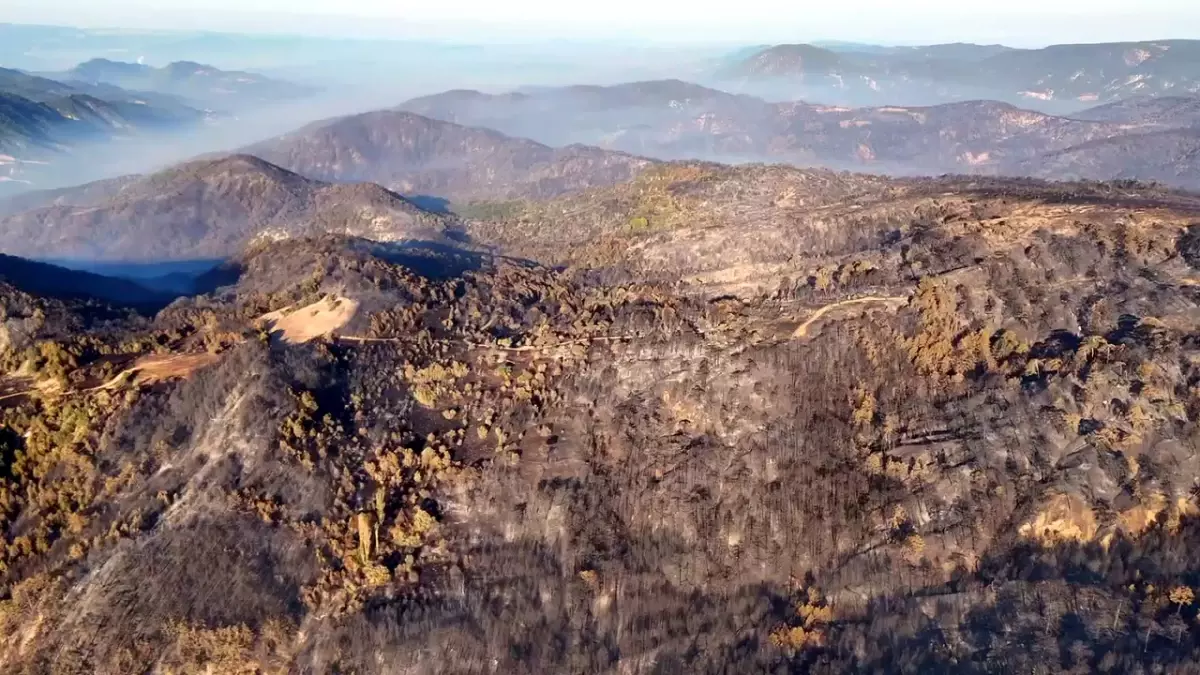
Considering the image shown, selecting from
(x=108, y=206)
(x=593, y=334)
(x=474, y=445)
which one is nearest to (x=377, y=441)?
(x=474, y=445)

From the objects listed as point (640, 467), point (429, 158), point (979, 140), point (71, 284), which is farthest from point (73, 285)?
point (979, 140)

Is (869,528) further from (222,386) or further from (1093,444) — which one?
(222,386)

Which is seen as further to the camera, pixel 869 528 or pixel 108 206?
pixel 108 206

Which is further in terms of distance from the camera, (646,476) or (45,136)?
(45,136)

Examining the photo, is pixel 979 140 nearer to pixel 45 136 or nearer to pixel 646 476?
pixel 646 476

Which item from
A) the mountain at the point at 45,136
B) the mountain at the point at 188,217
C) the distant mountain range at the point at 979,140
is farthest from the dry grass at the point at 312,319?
the mountain at the point at 45,136

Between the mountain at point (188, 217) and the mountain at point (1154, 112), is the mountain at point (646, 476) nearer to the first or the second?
the mountain at point (188, 217)

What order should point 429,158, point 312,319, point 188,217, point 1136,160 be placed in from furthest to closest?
point 429,158 → point 1136,160 → point 188,217 → point 312,319

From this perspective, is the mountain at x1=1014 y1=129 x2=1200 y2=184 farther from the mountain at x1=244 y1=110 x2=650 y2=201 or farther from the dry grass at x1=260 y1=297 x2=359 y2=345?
the dry grass at x1=260 y1=297 x2=359 y2=345
